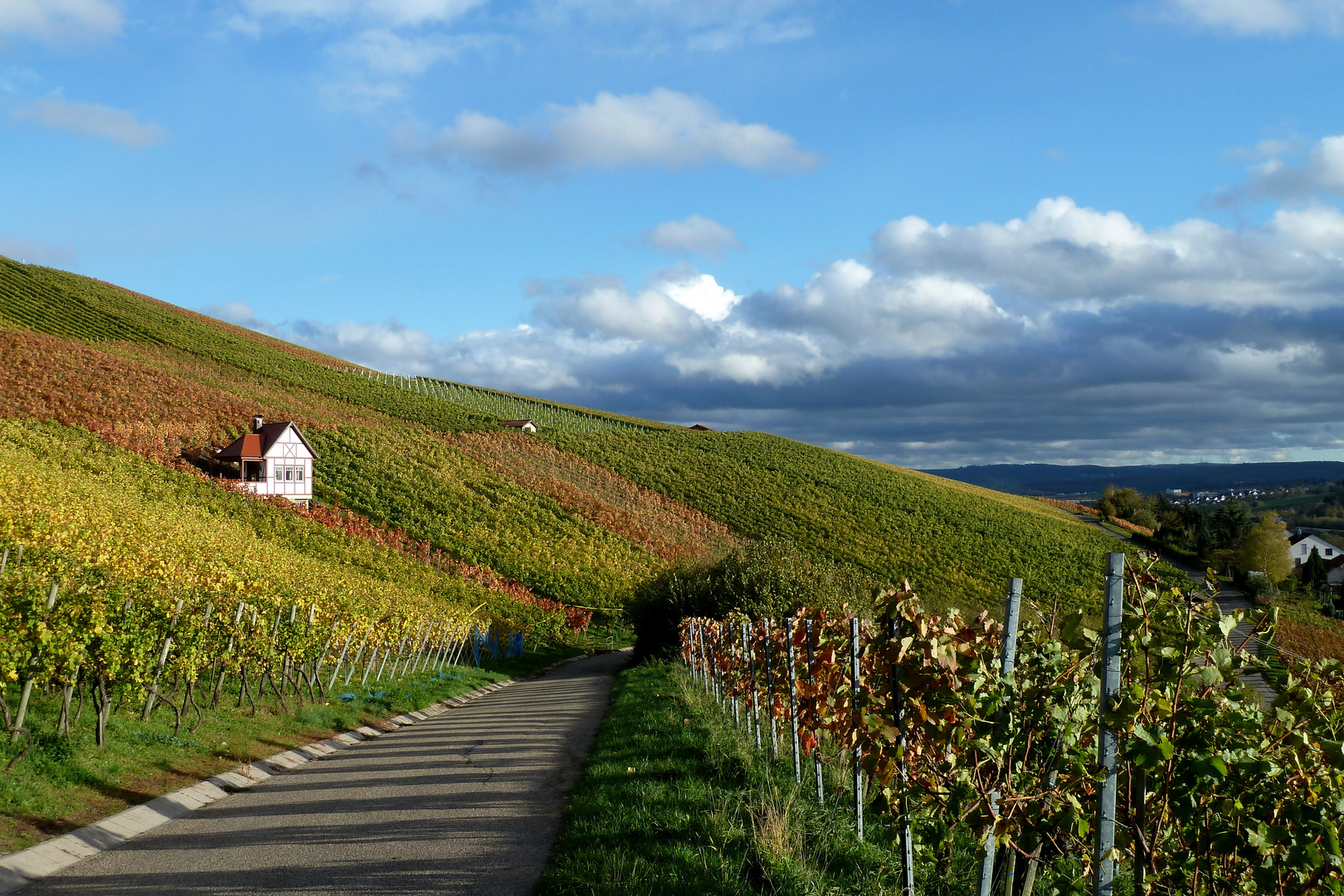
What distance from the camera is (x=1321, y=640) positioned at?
42.1 metres

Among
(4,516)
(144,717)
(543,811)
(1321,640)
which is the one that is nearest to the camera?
(543,811)

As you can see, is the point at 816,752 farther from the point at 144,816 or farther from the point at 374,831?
the point at 144,816

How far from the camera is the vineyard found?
3168mm

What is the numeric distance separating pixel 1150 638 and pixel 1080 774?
1.19 metres


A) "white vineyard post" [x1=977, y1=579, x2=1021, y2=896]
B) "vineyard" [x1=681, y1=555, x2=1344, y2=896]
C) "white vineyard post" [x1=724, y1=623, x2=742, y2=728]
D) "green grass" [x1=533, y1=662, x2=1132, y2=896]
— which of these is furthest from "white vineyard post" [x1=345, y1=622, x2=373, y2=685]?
"white vineyard post" [x1=977, y1=579, x2=1021, y2=896]

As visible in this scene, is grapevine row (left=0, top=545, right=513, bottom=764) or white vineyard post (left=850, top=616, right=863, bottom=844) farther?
grapevine row (left=0, top=545, right=513, bottom=764)

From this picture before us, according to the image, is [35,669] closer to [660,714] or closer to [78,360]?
[660,714]

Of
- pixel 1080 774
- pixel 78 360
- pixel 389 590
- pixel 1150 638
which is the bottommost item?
pixel 389 590

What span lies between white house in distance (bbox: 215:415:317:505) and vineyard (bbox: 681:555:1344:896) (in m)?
39.1

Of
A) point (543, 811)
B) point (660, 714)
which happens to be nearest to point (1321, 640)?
point (660, 714)

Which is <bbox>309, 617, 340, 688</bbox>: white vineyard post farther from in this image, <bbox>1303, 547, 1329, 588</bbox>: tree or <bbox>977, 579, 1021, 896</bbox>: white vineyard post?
<bbox>1303, 547, 1329, 588</bbox>: tree

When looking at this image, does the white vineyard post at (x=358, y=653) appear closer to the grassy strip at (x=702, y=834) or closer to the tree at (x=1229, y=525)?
the grassy strip at (x=702, y=834)

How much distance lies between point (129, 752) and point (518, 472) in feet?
153

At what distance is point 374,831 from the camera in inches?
291
